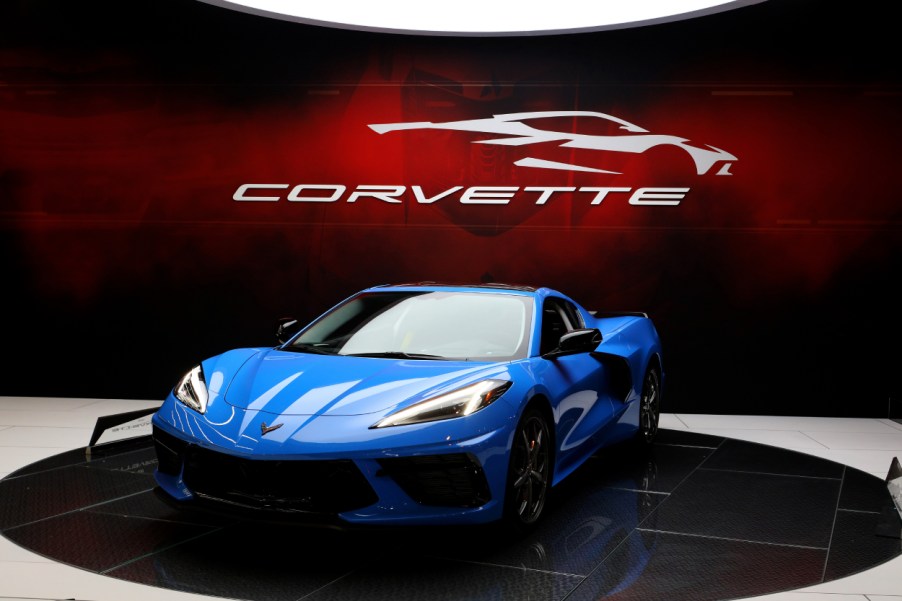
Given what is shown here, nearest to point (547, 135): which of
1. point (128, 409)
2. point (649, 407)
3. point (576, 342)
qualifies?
point (649, 407)

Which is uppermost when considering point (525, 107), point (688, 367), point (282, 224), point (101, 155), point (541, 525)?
point (525, 107)

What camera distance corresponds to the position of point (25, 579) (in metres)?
3.10

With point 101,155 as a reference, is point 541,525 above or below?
below

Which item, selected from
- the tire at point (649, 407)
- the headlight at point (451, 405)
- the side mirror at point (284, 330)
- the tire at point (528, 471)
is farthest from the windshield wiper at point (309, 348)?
the tire at point (649, 407)

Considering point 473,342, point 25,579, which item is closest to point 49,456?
point 25,579

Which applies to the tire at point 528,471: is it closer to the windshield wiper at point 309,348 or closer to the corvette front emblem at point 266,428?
the corvette front emblem at point 266,428

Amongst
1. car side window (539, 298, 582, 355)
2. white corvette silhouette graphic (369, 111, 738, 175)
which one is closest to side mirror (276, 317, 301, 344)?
car side window (539, 298, 582, 355)

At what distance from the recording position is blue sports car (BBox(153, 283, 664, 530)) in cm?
314

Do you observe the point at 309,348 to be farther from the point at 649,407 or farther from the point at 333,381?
the point at 649,407

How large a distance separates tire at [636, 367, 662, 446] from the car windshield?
165 cm

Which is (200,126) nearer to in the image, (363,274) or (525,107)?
(363,274)

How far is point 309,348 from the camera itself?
169 inches

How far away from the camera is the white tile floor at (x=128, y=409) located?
119 inches

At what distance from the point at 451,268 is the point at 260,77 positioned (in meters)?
2.42
